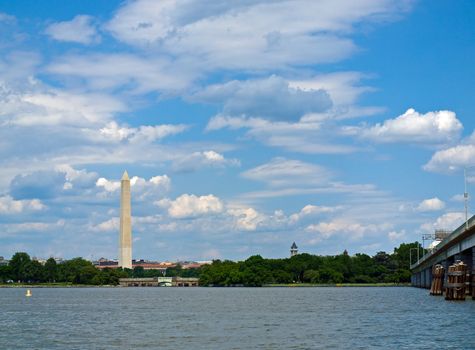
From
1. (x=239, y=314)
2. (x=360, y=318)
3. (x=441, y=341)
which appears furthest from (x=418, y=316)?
(x=441, y=341)

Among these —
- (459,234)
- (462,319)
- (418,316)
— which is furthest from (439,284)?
(462,319)

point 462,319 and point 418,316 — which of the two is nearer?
point 462,319

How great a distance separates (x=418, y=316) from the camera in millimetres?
88312

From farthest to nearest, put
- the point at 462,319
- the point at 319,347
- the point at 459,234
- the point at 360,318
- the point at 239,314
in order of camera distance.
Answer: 1. the point at 459,234
2. the point at 239,314
3. the point at 360,318
4. the point at 462,319
5. the point at 319,347

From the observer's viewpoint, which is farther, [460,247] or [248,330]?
[460,247]

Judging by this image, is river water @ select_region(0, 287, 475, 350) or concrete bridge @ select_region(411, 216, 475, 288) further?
concrete bridge @ select_region(411, 216, 475, 288)

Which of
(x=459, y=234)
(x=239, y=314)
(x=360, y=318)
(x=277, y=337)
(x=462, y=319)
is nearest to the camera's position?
(x=277, y=337)

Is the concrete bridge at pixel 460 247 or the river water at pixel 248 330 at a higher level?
the concrete bridge at pixel 460 247

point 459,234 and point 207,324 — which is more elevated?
point 459,234

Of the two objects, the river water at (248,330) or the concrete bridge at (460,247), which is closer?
the river water at (248,330)

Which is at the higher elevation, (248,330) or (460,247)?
(460,247)

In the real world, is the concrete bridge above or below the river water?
above

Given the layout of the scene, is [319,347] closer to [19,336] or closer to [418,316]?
[19,336]

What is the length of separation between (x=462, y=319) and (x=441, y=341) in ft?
59.6
